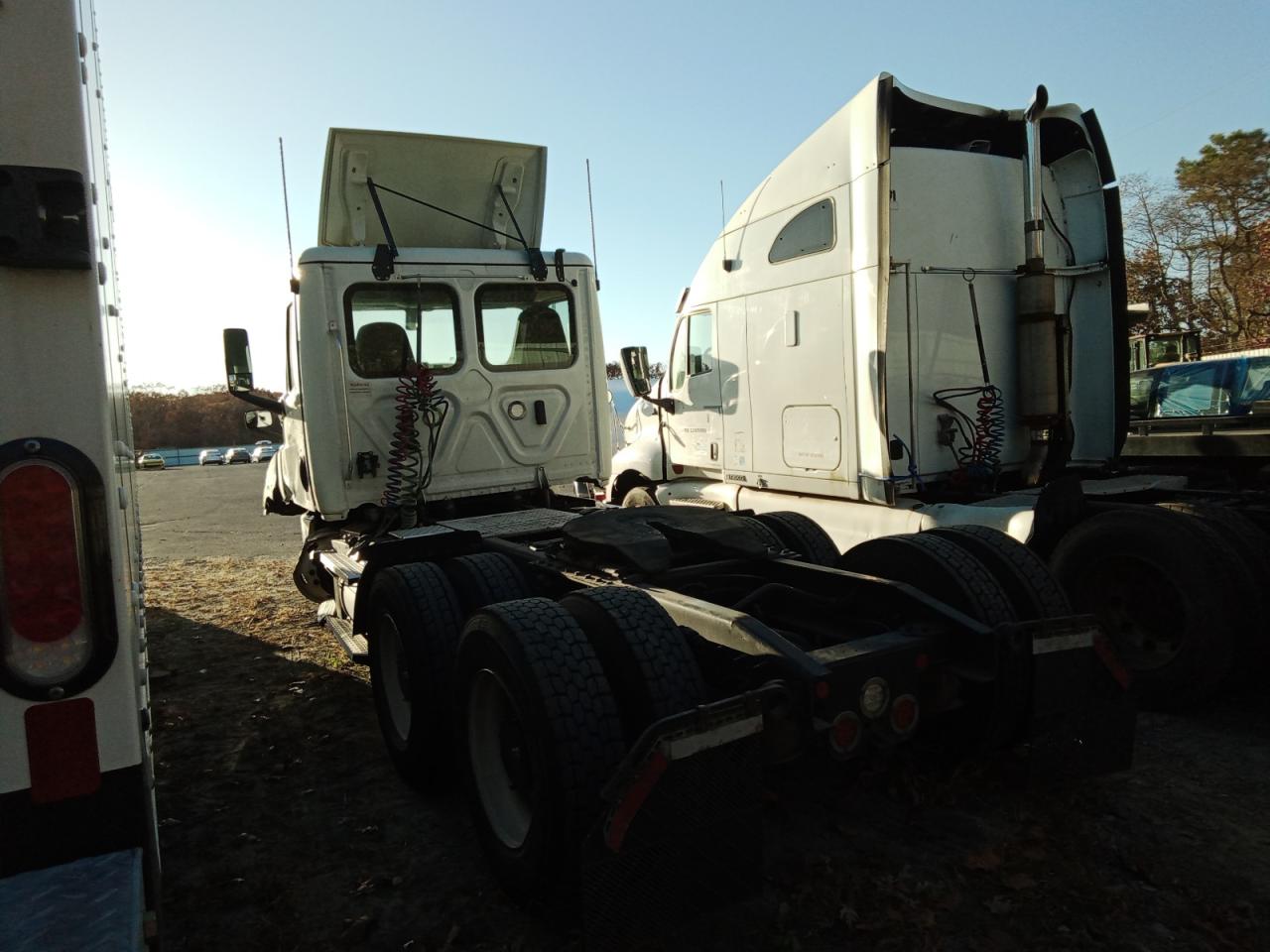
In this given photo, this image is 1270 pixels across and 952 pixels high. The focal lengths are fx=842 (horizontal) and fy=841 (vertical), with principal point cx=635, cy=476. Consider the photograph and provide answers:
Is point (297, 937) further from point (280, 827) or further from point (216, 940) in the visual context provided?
point (280, 827)

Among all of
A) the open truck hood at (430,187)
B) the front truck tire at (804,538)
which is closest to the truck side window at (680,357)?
the open truck hood at (430,187)

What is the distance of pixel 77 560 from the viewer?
5.51 feet

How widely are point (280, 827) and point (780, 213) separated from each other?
223 inches

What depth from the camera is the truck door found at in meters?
8.04

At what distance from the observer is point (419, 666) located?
3.80 metres

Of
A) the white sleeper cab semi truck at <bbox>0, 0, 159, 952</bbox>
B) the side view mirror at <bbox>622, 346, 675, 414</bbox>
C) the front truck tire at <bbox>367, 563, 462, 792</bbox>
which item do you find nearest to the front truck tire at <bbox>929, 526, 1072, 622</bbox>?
the front truck tire at <bbox>367, 563, 462, 792</bbox>

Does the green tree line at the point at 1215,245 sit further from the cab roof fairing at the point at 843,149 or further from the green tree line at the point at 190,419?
the green tree line at the point at 190,419

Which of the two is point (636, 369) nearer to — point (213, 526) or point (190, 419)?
point (213, 526)

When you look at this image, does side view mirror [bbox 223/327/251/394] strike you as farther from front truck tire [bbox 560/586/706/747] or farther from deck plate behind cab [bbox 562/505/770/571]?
front truck tire [bbox 560/586/706/747]

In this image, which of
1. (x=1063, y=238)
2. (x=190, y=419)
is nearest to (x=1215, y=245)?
(x=1063, y=238)

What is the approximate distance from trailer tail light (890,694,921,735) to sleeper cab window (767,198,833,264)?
426 centimetres

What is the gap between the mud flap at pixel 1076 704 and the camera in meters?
3.08

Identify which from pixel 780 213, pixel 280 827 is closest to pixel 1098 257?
pixel 780 213

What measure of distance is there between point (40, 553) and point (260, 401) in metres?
4.97
